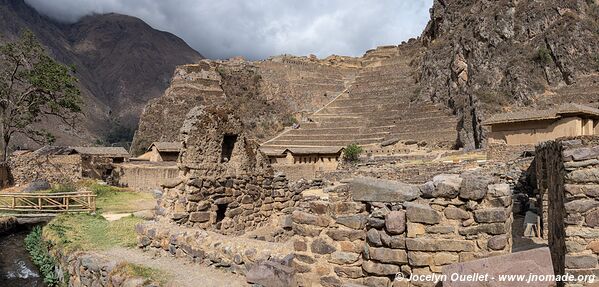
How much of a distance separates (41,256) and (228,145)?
691cm

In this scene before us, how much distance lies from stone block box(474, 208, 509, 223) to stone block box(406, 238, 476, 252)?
9.7 inches

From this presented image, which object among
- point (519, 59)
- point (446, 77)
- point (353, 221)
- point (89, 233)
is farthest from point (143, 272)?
point (446, 77)

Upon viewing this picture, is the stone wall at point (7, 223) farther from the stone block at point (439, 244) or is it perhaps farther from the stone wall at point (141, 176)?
the stone block at point (439, 244)

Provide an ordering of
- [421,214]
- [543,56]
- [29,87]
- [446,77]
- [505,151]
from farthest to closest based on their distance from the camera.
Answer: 1. [446,77]
2. [543,56]
3. [29,87]
4. [505,151]
5. [421,214]

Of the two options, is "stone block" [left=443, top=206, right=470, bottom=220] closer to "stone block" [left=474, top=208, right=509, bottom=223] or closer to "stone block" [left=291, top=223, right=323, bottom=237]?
"stone block" [left=474, top=208, right=509, bottom=223]

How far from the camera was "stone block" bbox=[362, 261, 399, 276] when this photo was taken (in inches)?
168

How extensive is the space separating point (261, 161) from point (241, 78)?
63.7 m

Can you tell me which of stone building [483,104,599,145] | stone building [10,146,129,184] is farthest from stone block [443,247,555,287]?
stone building [10,146,129,184]

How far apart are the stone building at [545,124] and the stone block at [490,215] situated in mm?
20238

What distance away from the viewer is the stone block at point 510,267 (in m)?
3.57

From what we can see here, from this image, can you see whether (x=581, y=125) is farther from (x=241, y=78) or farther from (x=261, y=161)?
(x=241, y=78)

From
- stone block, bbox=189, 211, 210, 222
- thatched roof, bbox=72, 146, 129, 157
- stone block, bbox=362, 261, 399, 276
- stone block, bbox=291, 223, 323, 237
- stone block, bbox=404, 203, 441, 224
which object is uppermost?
thatched roof, bbox=72, 146, 129, 157

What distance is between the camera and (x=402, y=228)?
4.18 m

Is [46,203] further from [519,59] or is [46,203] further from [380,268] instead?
[519,59]
